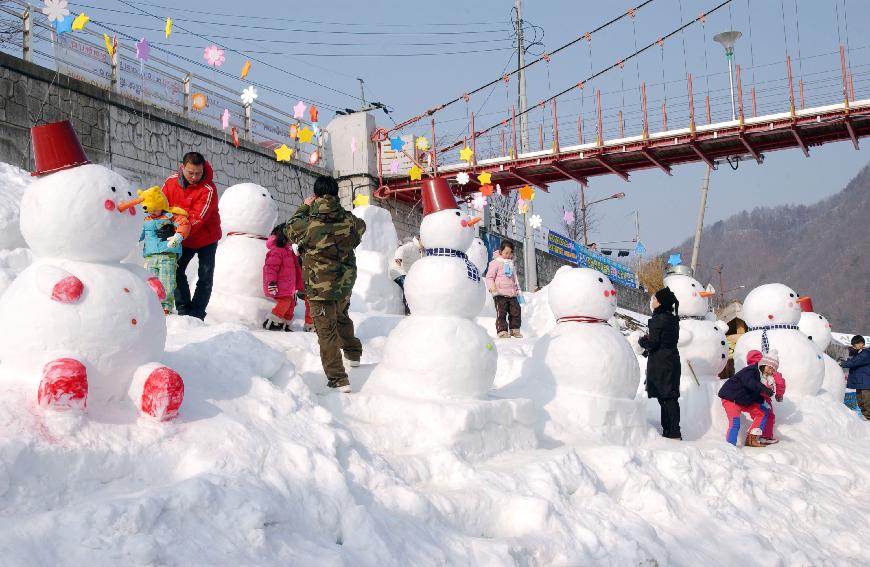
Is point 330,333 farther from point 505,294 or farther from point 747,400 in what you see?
point 505,294

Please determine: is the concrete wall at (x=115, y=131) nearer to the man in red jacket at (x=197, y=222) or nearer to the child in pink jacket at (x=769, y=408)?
the man in red jacket at (x=197, y=222)

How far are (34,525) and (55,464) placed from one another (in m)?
0.54

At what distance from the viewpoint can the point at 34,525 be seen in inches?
105

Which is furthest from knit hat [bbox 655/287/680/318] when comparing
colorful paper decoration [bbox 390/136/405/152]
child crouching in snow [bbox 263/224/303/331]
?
colorful paper decoration [bbox 390/136/405/152]

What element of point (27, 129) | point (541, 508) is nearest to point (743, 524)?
point (541, 508)

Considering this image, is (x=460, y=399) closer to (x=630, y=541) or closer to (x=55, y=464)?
(x=630, y=541)

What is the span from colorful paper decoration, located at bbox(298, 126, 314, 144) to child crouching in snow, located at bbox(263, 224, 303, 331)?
8395 millimetres

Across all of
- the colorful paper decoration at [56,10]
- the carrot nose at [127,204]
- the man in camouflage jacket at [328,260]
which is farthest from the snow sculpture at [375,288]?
the carrot nose at [127,204]

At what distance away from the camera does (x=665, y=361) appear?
700cm

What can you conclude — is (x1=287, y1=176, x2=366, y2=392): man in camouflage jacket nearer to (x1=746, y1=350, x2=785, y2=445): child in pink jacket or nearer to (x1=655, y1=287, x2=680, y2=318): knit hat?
(x1=655, y1=287, x2=680, y2=318): knit hat

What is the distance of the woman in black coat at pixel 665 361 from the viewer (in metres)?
6.90

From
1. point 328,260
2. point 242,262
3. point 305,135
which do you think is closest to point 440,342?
point 328,260

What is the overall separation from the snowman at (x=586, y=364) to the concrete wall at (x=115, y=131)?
23.3 feet

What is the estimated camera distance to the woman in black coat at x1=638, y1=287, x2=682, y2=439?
690 cm
